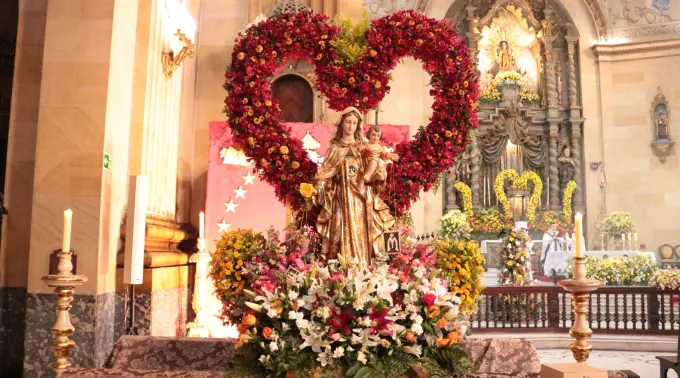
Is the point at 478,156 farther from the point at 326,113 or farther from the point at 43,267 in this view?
the point at 43,267

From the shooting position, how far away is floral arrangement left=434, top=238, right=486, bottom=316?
6.25 meters

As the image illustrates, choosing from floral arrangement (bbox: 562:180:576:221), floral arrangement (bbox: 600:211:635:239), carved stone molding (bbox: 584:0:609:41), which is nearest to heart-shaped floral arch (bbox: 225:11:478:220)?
floral arrangement (bbox: 600:211:635:239)

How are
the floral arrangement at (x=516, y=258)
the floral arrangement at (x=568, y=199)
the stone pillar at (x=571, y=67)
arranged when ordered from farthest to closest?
the stone pillar at (x=571, y=67), the floral arrangement at (x=568, y=199), the floral arrangement at (x=516, y=258)

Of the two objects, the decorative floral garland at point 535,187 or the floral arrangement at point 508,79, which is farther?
the floral arrangement at point 508,79

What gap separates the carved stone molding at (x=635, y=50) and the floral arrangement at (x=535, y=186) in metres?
4.20

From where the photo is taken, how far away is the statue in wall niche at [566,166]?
18948 mm

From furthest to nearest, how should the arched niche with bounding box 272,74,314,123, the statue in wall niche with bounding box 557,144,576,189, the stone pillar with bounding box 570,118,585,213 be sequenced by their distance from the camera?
the statue in wall niche with bounding box 557,144,576,189
the stone pillar with bounding box 570,118,585,213
the arched niche with bounding box 272,74,314,123

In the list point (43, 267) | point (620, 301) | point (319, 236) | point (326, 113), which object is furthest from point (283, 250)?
point (620, 301)

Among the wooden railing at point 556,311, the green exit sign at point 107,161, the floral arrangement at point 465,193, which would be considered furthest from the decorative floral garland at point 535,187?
the green exit sign at point 107,161

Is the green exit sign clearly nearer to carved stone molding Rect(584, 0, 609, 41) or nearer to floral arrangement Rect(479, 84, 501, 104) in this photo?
floral arrangement Rect(479, 84, 501, 104)

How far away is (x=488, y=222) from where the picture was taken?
18.4m

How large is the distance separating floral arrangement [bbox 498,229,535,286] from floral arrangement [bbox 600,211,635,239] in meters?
7.49

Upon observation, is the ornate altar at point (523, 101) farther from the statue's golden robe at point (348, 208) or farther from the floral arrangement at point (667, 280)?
the statue's golden robe at point (348, 208)

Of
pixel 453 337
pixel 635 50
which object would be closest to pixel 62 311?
pixel 453 337
